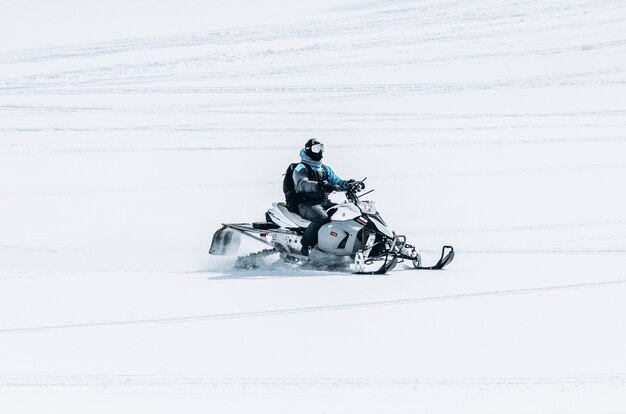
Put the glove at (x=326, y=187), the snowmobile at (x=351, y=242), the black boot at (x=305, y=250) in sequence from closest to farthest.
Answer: the snowmobile at (x=351, y=242) → the glove at (x=326, y=187) → the black boot at (x=305, y=250)

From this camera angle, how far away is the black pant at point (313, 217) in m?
11.1

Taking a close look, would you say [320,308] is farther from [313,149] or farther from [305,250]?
[313,149]

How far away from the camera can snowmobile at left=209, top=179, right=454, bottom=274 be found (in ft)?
35.5

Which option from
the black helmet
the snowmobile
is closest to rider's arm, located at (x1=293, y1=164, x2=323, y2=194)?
the black helmet

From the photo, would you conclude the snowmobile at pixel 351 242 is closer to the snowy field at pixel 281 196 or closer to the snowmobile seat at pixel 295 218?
the snowmobile seat at pixel 295 218

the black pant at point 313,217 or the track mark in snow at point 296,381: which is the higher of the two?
the black pant at point 313,217

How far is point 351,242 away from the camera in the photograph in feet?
35.8

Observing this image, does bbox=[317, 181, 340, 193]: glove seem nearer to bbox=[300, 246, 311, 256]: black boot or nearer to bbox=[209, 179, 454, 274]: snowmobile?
bbox=[209, 179, 454, 274]: snowmobile

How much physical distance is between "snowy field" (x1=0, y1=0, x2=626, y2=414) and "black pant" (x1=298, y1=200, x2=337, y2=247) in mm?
420

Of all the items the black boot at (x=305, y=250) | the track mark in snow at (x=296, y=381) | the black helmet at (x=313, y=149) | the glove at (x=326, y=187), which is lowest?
the track mark in snow at (x=296, y=381)

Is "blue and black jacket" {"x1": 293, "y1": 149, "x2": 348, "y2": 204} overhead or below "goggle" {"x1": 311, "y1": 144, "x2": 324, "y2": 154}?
below

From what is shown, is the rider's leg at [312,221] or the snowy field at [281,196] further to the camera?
the rider's leg at [312,221]

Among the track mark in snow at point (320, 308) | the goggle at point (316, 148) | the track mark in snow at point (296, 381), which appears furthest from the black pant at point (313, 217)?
→ the track mark in snow at point (296, 381)

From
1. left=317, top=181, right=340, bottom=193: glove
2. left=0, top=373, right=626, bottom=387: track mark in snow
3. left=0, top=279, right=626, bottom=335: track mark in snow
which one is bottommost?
left=0, top=373, right=626, bottom=387: track mark in snow
